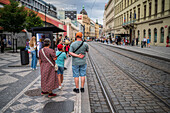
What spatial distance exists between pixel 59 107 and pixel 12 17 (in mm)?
19440

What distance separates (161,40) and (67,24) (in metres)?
41.6

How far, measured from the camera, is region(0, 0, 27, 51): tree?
20891 millimetres

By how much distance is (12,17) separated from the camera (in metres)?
20.9

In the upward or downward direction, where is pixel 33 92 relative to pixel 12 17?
downward

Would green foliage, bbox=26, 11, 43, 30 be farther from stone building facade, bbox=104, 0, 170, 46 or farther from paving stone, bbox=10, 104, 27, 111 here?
paving stone, bbox=10, 104, 27, 111

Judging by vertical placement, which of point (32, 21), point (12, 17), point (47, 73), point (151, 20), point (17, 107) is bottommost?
point (17, 107)

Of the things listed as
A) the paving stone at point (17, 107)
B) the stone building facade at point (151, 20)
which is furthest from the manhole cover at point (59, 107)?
the stone building facade at point (151, 20)

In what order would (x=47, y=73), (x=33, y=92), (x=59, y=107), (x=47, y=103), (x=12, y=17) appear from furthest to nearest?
(x=12, y=17)
(x=33, y=92)
(x=47, y=73)
(x=47, y=103)
(x=59, y=107)

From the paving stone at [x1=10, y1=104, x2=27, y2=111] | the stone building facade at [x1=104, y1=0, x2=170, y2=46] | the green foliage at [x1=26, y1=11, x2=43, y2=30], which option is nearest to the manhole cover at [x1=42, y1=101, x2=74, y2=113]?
the paving stone at [x1=10, y1=104, x2=27, y2=111]

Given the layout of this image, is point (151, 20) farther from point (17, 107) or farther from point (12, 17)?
point (17, 107)

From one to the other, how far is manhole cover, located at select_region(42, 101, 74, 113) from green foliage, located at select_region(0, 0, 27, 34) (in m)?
19.0

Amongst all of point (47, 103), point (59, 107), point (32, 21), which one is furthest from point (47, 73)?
point (32, 21)

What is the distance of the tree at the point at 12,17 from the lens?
20891 mm

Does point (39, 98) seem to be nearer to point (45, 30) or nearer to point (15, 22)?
point (45, 30)
